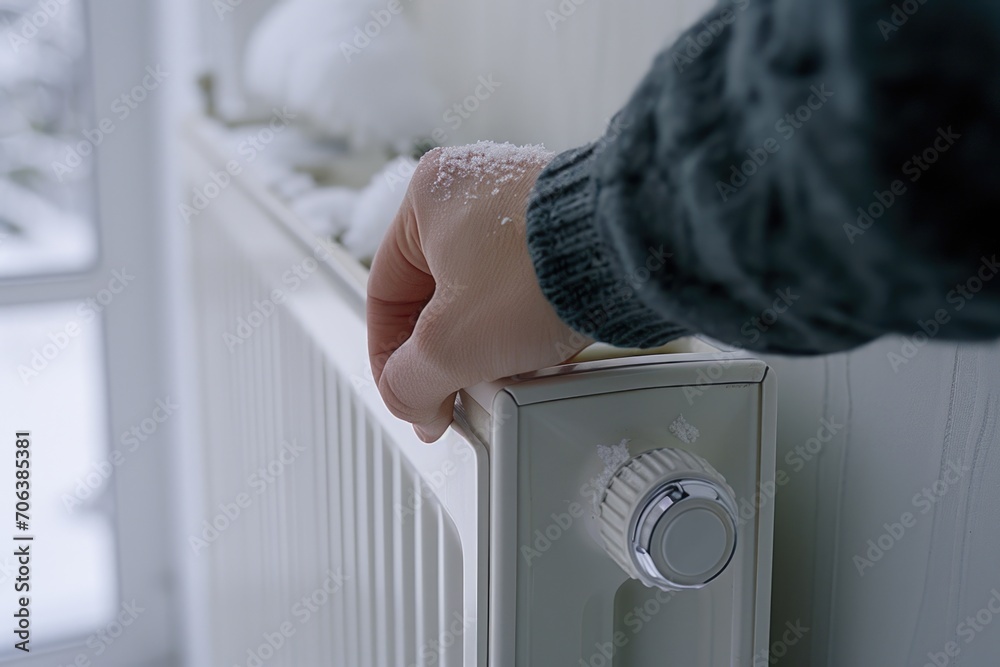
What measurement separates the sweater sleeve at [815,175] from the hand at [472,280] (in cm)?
7

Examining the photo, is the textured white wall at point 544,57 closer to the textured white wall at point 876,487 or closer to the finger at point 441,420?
the textured white wall at point 876,487

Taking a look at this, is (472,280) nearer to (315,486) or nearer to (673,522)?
(673,522)

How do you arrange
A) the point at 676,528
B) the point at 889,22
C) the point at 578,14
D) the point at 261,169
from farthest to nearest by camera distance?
the point at 261,169 < the point at 578,14 < the point at 676,528 < the point at 889,22

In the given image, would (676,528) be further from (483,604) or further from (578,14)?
(578,14)

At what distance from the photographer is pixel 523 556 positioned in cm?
37

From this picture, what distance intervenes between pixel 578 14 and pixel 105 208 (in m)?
1.30

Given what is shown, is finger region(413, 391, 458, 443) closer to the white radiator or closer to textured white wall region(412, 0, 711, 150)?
the white radiator

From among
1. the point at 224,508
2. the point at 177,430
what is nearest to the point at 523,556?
the point at 224,508

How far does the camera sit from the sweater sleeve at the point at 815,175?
19 cm

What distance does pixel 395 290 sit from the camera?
42 centimetres

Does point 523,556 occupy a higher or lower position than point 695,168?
lower

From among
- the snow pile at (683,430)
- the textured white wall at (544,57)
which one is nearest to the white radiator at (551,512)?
the snow pile at (683,430)

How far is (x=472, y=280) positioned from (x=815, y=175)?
0.16m

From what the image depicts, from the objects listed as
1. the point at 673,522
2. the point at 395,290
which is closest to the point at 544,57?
the point at 395,290
